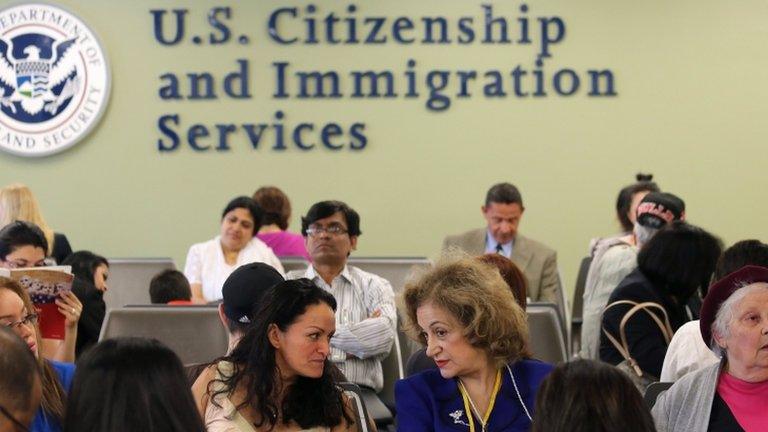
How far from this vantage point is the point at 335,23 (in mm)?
9742

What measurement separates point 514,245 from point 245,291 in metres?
4.27

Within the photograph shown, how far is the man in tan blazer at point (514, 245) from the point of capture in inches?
309

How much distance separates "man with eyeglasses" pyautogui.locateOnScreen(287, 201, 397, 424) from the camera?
17.9 ft

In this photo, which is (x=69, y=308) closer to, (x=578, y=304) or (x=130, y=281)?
(x=130, y=281)

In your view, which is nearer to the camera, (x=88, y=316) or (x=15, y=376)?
(x=15, y=376)

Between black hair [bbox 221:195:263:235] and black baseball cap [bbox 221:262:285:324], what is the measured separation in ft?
12.6

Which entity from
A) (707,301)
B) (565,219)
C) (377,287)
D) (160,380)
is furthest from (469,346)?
(565,219)

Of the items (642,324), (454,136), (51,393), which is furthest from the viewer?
(454,136)

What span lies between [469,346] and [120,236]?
6624 millimetres

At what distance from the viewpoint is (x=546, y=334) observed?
17.5 ft

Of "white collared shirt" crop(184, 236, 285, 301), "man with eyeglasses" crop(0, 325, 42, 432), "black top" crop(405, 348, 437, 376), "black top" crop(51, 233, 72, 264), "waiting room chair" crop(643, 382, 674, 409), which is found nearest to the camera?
"man with eyeglasses" crop(0, 325, 42, 432)

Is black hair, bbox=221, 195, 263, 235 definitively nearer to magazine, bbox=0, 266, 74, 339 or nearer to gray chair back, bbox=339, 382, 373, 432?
magazine, bbox=0, 266, 74, 339

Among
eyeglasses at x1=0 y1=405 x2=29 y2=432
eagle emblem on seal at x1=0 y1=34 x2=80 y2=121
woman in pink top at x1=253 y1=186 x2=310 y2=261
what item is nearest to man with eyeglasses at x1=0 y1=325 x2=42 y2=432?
eyeglasses at x1=0 y1=405 x2=29 y2=432

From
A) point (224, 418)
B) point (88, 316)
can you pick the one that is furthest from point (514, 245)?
point (224, 418)
